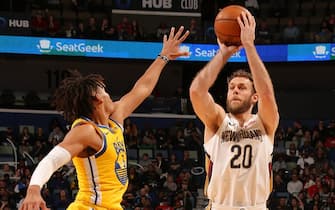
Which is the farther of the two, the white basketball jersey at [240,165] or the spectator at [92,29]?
the spectator at [92,29]

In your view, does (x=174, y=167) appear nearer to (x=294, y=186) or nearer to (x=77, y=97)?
(x=294, y=186)

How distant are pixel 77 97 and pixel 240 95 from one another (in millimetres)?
1140

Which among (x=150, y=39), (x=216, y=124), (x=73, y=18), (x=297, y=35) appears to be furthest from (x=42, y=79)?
(x=216, y=124)

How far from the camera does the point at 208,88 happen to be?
4555mm

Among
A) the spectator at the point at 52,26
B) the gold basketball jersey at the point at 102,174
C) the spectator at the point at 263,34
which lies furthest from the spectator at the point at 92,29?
the gold basketball jersey at the point at 102,174

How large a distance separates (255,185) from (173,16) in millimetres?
14372

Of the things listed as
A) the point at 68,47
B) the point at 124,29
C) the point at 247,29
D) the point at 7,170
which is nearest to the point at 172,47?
the point at 247,29

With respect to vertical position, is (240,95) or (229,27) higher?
(229,27)

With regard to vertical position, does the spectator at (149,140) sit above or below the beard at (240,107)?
below

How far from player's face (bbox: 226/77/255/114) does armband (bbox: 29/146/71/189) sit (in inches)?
46.5

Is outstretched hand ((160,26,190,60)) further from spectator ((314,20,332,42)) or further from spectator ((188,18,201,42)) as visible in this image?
spectator ((314,20,332,42))

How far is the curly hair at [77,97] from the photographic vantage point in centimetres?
468

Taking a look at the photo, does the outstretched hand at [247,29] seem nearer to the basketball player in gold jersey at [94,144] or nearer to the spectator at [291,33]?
the basketball player in gold jersey at [94,144]

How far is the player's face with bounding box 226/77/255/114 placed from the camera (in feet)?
14.9
